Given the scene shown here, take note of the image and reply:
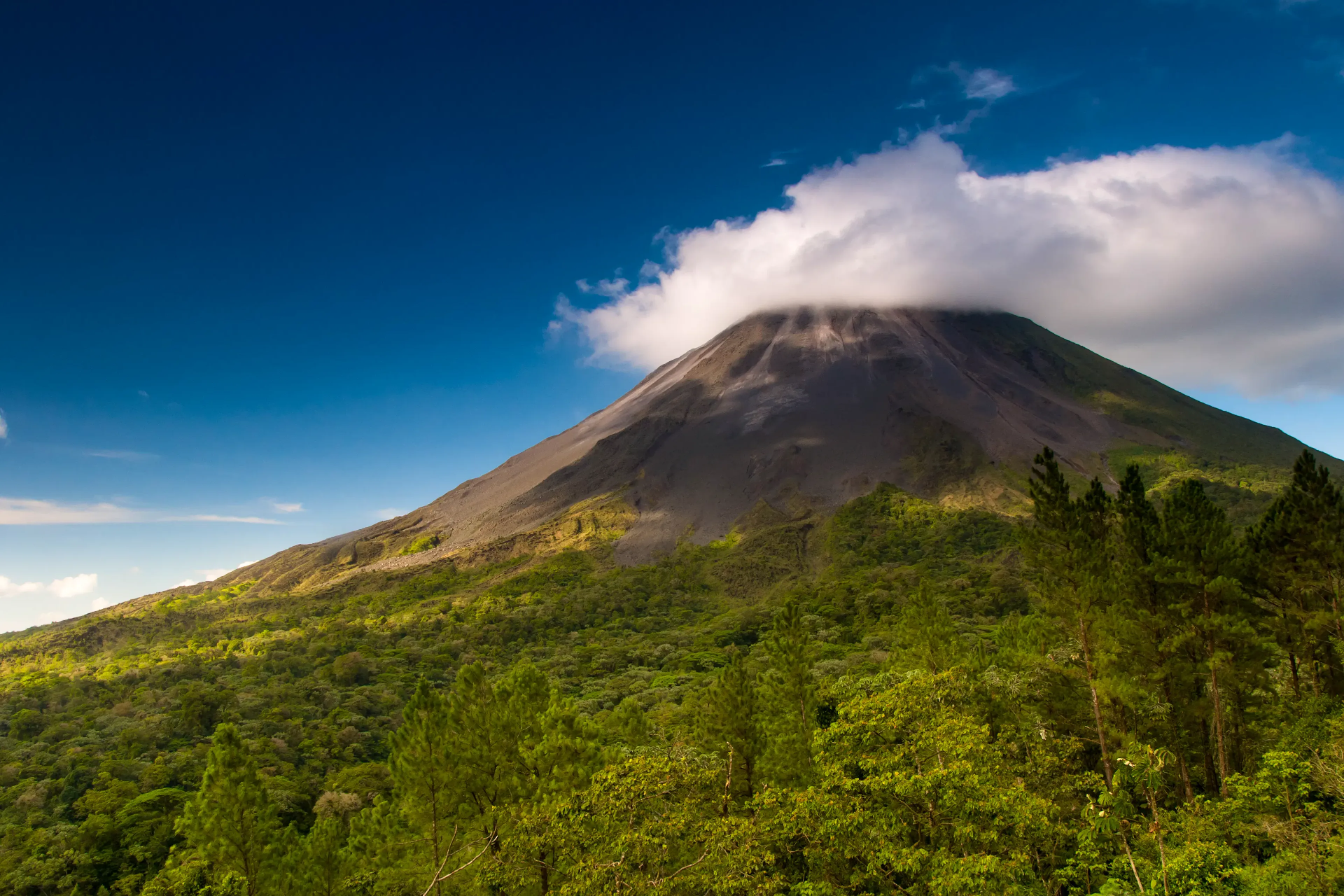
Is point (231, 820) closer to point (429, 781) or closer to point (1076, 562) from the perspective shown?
point (429, 781)

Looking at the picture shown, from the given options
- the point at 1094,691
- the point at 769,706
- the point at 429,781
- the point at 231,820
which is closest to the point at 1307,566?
the point at 1094,691

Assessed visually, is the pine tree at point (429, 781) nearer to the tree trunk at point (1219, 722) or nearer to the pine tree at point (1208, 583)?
the pine tree at point (1208, 583)

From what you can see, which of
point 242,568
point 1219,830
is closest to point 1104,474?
point 1219,830

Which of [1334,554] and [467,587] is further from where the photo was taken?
[467,587]

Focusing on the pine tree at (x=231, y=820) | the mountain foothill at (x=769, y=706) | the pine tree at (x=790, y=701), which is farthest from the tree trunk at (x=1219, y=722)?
the pine tree at (x=231, y=820)

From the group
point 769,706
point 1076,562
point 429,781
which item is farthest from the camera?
point 769,706

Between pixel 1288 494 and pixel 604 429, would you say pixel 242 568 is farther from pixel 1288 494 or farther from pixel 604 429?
pixel 1288 494
